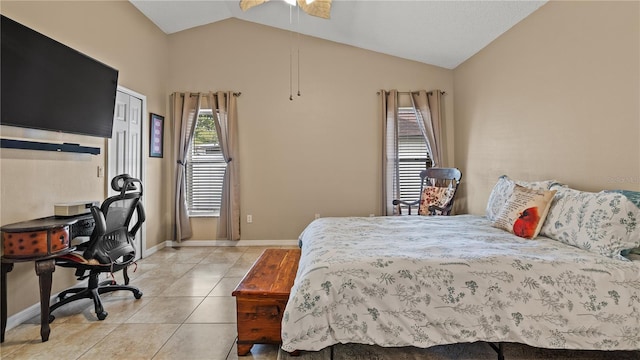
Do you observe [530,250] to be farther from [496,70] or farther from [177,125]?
[177,125]

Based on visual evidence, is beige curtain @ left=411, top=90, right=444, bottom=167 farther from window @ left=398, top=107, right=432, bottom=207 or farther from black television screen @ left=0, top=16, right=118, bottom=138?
black television screen @ left=0, top=16, right=118, bottom=138

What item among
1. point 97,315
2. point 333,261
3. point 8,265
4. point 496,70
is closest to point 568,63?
point 496,70

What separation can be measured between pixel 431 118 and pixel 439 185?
3.26ft

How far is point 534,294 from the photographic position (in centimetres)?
157

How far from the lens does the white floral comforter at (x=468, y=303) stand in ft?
5.08

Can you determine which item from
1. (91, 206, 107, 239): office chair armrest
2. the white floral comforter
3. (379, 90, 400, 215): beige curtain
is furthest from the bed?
(379, 90, 400, 215): beige curtain

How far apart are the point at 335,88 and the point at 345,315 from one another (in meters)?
3.62

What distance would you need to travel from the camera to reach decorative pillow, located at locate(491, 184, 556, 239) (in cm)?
218

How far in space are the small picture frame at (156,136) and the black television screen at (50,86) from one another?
42.2 inches

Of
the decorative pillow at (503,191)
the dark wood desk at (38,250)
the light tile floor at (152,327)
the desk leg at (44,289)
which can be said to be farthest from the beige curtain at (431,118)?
the desk leg at (44,289)

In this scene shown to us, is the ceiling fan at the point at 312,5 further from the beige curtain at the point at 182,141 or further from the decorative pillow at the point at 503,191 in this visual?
the decorative pillow at the point at 503,191

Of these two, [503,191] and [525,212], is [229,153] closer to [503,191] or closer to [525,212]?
[503,191]

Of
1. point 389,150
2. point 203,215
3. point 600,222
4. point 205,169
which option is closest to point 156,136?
point 205,169

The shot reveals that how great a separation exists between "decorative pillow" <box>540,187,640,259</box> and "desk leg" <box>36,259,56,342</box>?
3397 millimetres
